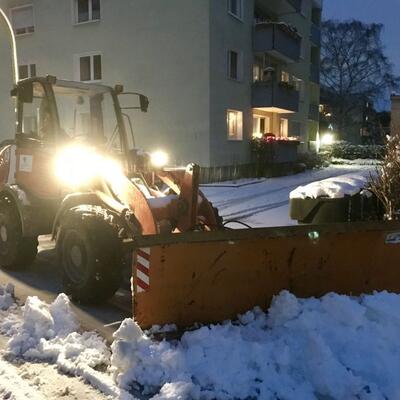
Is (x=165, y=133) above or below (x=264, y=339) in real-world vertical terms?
above

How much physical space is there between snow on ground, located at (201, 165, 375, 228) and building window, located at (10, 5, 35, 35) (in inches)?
477

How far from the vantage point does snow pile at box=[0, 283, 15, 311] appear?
522 centimetres

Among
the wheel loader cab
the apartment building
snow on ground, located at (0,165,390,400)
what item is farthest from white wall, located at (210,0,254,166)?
snow on ground, located at (0,165,390,400)

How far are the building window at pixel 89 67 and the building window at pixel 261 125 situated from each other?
7477mm

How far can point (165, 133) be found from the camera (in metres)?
19.9

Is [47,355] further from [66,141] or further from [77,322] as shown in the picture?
[66,141]

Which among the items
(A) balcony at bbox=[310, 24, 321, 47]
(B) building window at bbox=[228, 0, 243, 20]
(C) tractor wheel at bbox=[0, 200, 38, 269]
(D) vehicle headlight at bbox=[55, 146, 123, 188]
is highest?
(A) balcony at bbox=[310, 24, 321, 47]

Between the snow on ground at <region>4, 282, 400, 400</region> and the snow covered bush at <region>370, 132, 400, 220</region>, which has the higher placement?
the snow covered bush at <region>370, 132, 400, 220</region>

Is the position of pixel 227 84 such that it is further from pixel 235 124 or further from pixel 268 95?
pixel 268 95

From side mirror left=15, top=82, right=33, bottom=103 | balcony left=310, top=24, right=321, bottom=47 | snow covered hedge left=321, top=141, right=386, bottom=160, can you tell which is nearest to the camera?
side mirror left=15, top=82, right=33, bottom=103

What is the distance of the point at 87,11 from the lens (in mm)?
21891

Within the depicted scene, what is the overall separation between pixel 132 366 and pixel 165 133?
16565 mm

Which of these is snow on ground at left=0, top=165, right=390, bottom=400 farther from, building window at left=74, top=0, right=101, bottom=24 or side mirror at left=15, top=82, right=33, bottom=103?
building window at left=74, top=0, right=101, bottom=24

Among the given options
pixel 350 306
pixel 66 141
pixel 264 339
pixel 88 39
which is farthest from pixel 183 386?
pixel 88 39
